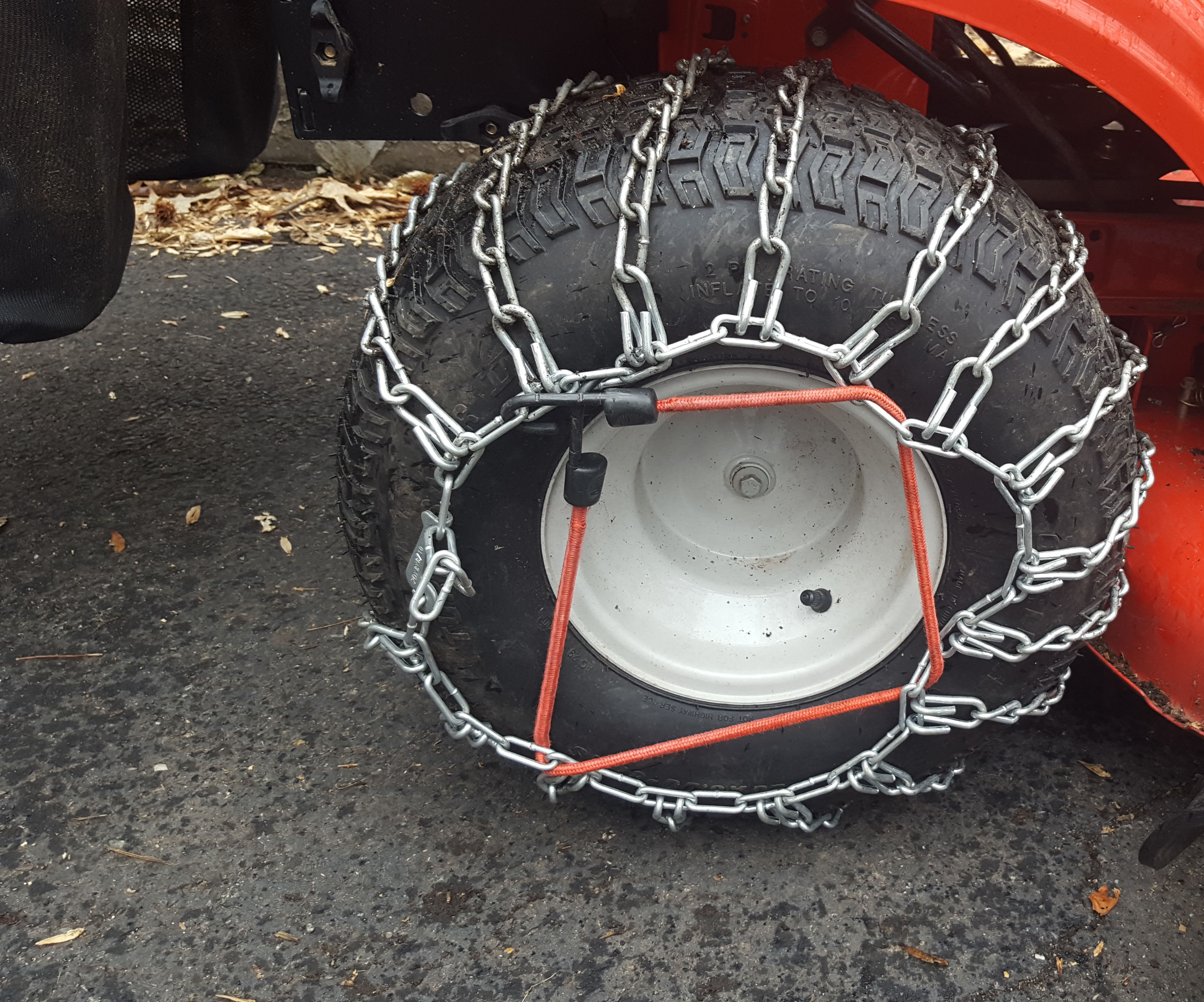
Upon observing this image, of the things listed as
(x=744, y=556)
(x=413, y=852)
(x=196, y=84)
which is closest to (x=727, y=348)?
(x=744, y=556)

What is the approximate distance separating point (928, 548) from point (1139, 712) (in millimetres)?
828

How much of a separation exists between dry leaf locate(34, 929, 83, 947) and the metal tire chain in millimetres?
664

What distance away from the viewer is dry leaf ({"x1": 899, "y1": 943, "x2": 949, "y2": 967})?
158 cm

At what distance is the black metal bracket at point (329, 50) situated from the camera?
5.51ft

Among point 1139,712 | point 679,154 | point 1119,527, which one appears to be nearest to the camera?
point 679,154

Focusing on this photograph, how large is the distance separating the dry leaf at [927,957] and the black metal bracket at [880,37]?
1.34 metres

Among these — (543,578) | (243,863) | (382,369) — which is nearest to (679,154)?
(382,369)

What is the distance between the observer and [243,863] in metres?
1.77

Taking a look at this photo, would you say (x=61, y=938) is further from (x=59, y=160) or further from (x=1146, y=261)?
(x=1146, y=261)

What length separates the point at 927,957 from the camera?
1588 mm

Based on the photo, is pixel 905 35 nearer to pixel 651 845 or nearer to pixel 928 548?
pixel 928 548

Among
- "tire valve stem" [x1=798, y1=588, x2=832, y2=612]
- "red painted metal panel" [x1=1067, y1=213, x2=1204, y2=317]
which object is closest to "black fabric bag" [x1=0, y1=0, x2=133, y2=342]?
"tire valve stem" [x1=798, y1=588, x2=832, y2=612]

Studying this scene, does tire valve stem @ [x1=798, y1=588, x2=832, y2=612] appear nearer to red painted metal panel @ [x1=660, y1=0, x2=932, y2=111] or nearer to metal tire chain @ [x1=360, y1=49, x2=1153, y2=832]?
metal tire chain @ [x1=360, y1=49, x2=1153, y2=832]

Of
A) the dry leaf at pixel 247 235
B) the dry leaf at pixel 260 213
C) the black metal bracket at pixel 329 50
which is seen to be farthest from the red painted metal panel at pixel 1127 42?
the dry leaf at pixel 247 235
